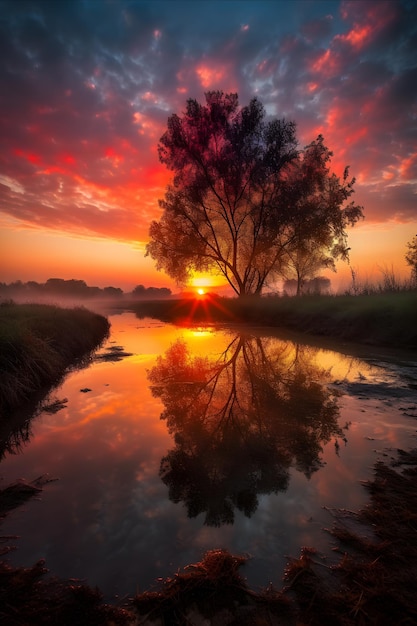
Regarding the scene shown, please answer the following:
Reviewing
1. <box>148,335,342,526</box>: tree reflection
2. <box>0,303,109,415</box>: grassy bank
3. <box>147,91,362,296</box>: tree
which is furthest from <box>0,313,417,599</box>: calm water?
<box>147,91,362,296</box>: tree

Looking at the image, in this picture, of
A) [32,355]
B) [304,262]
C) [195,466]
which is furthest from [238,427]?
[304,262]

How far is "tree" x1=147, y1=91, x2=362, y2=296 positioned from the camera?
21.0 metres

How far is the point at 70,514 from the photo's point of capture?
289 centimetres

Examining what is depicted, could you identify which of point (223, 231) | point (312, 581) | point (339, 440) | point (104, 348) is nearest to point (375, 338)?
point (339, 440)

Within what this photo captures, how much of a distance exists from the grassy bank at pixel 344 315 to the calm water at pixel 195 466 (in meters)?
4.53

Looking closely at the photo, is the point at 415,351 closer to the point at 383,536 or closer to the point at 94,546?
the point at 383,536

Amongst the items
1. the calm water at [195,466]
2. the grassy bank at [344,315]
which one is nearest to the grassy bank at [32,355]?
the calm water at [195,466]

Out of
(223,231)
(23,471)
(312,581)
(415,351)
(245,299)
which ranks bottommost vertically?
(23,471)

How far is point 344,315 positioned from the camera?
47.2ft

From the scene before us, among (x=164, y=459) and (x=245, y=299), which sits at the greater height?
(x=245, y=299)

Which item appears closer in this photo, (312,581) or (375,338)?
(312,581)

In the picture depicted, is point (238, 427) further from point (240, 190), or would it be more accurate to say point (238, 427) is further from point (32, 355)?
point (240, 190)

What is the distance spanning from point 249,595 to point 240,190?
23.0 metres

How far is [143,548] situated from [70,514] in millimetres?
872
